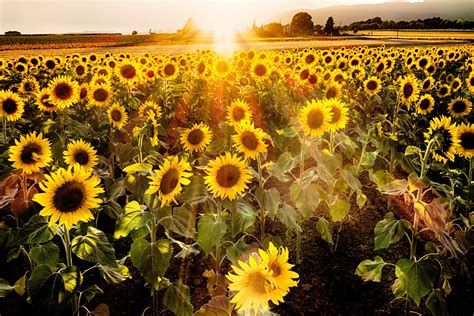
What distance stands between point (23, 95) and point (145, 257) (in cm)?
671

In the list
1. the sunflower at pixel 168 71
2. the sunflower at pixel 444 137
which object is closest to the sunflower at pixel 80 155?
the sunflower at pixel 444 137

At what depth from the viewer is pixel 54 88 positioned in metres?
6.04

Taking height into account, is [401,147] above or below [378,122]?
below

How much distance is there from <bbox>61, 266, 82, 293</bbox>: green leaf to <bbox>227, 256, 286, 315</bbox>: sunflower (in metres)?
1.31

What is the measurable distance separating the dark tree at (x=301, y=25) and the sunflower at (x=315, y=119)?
3597 inches

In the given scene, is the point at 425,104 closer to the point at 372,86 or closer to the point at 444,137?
the point at 372,86

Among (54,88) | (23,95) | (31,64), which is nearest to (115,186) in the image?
(54,88)

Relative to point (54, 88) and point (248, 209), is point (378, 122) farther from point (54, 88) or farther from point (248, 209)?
point (54, 88)

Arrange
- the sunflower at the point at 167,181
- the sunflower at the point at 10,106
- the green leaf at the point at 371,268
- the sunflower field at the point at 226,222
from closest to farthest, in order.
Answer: the sunflower field at the point at 226,222 < the sunflower at the point at 167,181 < the green leaf at the point at 371,268 < the sunflower at the point at 10,106

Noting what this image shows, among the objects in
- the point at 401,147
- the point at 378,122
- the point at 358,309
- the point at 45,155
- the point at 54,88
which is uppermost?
the point at 54,88

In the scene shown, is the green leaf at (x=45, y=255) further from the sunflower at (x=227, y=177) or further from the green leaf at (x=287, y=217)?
the green leaf at (x=287, y=217)

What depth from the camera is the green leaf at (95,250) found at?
2912 mm

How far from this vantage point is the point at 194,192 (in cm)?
348

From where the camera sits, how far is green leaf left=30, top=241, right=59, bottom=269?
3.07 m
